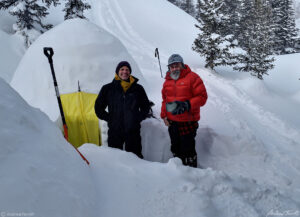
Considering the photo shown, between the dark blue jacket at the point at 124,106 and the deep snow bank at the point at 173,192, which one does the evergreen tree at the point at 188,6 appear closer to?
the dark blue jacket at the point at 124,106

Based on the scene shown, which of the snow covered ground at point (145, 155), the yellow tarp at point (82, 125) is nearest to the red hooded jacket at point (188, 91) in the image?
the snow covered ground at point (145, 155)

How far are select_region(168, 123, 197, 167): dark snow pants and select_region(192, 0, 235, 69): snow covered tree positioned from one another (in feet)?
35.2

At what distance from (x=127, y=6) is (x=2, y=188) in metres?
37.9

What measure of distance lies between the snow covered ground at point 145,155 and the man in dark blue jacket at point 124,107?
0.64 metres

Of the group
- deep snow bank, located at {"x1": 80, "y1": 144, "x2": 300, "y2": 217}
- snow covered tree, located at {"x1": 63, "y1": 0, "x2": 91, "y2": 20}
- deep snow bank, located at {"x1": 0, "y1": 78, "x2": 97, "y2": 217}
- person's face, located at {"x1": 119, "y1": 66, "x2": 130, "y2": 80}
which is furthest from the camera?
snow covered tree, located at {"x1": 63, "y1": 0, "x2": 91, "y2": 20}

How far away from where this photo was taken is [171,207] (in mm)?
2248

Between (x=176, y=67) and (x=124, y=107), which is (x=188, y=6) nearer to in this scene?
(x=176, y=67)

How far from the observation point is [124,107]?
402 cm

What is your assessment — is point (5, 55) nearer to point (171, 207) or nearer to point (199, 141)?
point (199, 141)

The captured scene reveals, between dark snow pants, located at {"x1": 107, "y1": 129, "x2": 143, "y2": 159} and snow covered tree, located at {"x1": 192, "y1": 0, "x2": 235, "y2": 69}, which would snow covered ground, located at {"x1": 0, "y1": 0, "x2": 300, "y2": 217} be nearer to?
dark snow pants, located at {"x1": 107, "y1": 129, "x2": 143, "y2": 159}

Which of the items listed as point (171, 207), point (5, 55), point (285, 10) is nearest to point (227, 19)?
point (5, 55)

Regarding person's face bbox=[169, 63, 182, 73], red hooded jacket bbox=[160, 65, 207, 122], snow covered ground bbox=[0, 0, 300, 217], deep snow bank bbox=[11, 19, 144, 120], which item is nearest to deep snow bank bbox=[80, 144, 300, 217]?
snow covered ground bbox=[0, 0, 300, 217]

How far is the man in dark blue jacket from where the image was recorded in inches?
159

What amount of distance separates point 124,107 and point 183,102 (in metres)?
1.04
